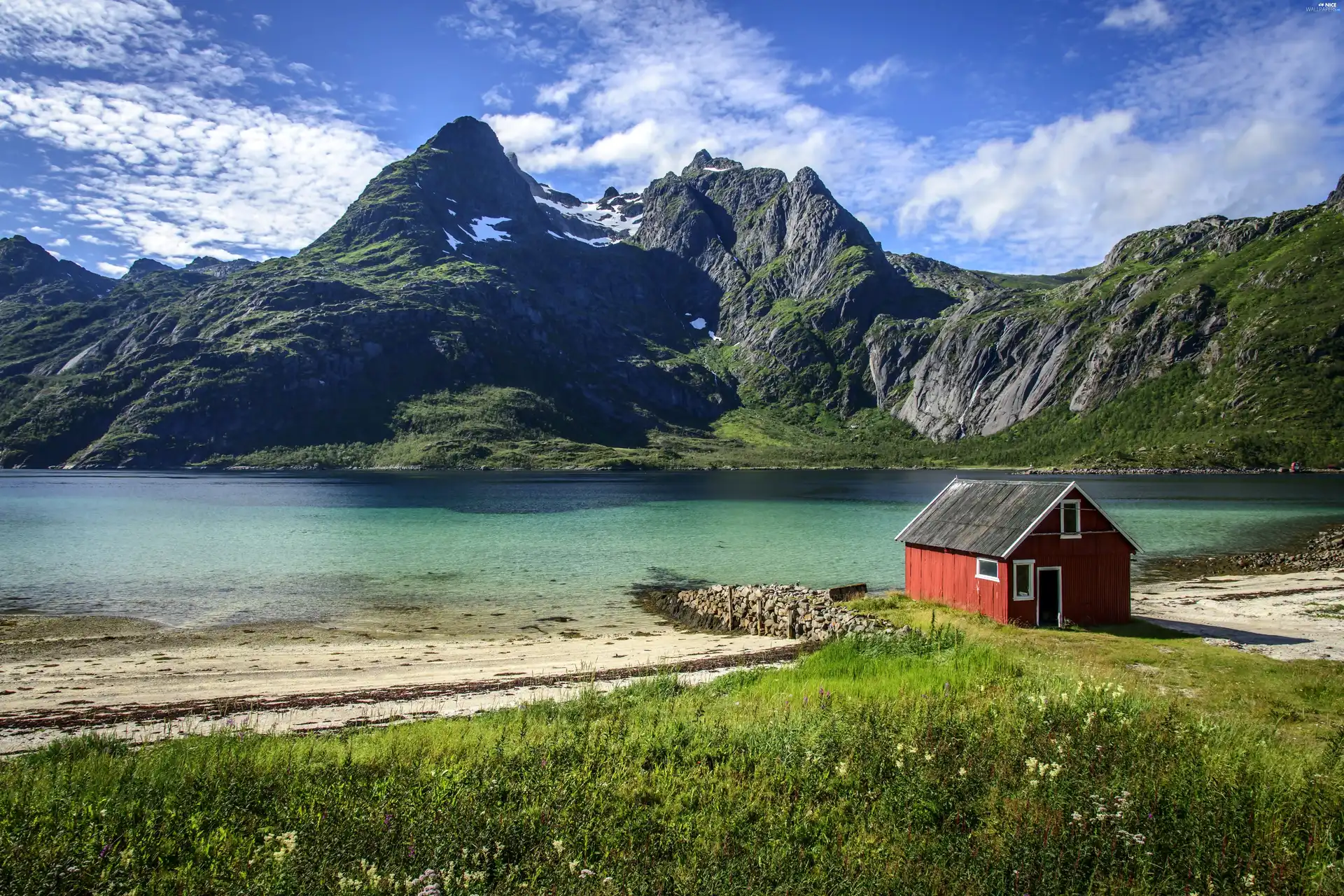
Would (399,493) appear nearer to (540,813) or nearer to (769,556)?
(769,556)

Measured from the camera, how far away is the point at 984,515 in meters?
32.9

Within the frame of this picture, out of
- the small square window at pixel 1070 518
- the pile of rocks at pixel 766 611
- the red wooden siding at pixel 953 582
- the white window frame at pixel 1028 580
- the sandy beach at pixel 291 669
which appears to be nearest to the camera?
the sandy beach at pixel 291 669

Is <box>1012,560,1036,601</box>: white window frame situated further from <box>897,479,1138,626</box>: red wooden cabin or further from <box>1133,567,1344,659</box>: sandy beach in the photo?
<box>1133,567,1344,659</box>: sandy beach

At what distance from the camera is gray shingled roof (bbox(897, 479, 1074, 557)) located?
30188 mm

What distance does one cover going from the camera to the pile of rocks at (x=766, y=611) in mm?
31252

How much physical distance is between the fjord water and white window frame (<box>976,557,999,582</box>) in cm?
1747

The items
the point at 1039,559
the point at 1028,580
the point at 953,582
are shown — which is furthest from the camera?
the point at 953,582

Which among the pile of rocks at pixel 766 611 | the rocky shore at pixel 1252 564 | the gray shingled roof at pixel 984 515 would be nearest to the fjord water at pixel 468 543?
the pile of rocks at pixel 766 611

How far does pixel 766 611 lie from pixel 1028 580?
506 inches

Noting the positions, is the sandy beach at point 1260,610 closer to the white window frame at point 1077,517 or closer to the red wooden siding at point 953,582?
the white window frame at point 1077,517

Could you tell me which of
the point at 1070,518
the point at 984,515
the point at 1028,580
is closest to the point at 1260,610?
the point at 1070,518

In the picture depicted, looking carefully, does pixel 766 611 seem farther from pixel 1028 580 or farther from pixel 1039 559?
A: pixel 1039 559

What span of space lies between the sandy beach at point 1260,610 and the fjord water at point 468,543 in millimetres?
14430

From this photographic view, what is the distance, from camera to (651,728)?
12602mm
